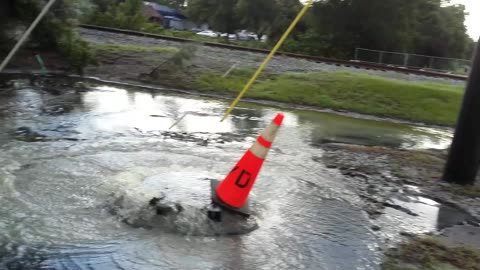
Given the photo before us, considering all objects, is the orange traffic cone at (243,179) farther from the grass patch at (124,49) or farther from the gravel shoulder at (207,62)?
the grass patch at (124,49)

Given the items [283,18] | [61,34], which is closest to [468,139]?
[61,34]

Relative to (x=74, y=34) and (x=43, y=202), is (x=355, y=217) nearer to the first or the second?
(x=43, y=202)

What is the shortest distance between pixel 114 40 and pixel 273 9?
26868 mm

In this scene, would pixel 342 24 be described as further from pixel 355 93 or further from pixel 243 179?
pixel 243 179

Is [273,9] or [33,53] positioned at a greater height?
[273,9]

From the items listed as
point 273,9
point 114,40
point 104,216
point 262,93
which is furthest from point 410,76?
point 273,9

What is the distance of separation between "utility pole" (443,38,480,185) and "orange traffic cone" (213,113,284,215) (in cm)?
347

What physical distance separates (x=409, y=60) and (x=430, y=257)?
1223 inches

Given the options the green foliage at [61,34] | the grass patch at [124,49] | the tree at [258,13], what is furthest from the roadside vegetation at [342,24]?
the green foliage at [61,34]

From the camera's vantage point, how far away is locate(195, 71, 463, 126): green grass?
15320mm

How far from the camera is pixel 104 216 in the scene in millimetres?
4820

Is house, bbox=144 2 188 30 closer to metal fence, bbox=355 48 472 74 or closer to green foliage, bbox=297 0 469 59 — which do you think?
green foliage, bbox=297 0 469 59

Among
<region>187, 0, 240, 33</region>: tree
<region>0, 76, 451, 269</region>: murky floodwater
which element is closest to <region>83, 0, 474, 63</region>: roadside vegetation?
<region>187, 0, 240, 33</region>: tree

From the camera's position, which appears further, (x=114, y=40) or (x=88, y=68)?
(x=114, y=40)
